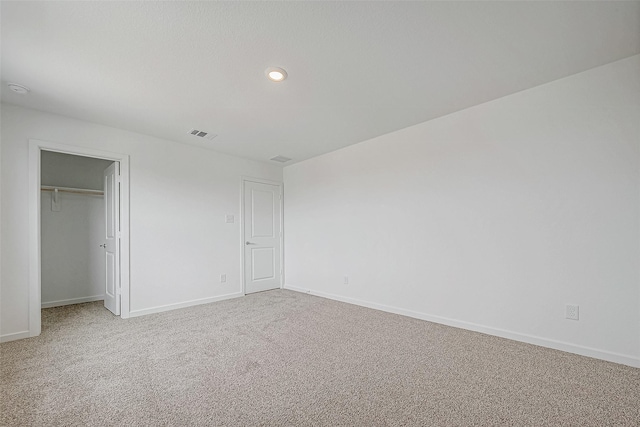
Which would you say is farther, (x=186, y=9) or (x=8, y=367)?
(x=8, y=367)

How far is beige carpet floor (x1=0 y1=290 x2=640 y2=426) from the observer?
1.61 meters

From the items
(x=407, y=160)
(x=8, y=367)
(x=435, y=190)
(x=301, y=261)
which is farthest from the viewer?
(x=301, y=261)

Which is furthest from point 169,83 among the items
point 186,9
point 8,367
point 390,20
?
point 8,367

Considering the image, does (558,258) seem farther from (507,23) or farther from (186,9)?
(186,9)

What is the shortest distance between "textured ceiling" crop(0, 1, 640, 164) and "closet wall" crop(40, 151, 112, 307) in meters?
1.73

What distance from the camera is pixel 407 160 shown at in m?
3.58

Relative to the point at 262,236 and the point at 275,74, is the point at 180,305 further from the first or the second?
the point at 275,74

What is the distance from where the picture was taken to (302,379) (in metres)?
1.99

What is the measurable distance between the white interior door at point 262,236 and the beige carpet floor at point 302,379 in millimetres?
1749

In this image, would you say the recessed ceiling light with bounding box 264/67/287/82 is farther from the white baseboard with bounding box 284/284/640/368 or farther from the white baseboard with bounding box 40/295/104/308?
the white baseboard with bounding box 40/295/104/308

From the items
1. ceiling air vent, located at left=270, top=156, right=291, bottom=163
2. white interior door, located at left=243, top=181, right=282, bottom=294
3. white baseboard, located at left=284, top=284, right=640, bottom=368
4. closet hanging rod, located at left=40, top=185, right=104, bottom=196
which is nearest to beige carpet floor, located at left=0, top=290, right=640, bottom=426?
white baseboard, located at left=284, top=284, right=640, bottom=368

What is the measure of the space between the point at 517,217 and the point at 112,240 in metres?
4.88

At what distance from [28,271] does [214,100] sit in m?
2.63

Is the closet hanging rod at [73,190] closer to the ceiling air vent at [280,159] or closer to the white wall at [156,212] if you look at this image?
the white wall at [156,212]
